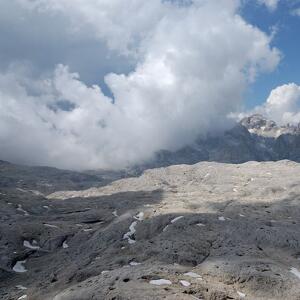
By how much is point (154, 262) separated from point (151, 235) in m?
34.1

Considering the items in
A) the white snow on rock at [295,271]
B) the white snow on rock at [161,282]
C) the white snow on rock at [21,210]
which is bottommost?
the white snow on rock at [161,282]

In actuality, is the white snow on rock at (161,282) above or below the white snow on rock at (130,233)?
below

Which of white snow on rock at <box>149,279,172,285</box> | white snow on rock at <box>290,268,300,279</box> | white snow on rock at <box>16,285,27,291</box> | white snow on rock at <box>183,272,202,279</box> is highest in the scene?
white snow on rock at <box>290,268,300,279</box>

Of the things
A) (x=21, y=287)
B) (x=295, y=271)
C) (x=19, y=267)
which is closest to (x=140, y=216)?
(x=19, y=267)

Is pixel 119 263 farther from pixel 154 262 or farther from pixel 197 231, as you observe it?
pixel 197 231

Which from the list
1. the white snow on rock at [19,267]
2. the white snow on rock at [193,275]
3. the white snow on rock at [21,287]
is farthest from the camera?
the white snow on rock at [19,267]

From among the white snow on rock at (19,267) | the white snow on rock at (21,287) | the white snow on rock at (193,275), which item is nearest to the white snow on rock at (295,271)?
the white snow on rock at (193,275)

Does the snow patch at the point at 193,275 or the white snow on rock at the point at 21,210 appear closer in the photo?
the snow patch at the point at 193,275

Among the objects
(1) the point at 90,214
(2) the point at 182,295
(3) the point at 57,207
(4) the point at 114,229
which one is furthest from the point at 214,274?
(3) the point at 57,207

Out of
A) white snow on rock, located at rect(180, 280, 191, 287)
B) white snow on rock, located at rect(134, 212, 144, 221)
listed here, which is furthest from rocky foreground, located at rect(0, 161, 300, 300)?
white snow on rock, located at rect(180, 280, 191, 287)

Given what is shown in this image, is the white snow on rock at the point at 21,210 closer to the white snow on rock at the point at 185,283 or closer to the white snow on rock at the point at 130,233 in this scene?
the white snow on rock at the point at 130,233

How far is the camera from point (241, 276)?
63781 millimetres

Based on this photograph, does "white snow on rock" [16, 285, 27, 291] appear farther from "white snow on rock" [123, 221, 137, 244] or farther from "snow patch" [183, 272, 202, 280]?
"snow patch" [183, 272, 202, 280]

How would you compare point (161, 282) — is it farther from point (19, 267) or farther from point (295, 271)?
point (19, 267)
